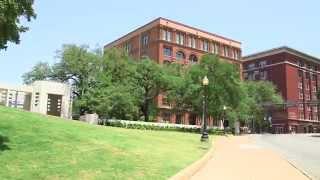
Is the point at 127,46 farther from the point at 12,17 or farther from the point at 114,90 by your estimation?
the point at 12,17

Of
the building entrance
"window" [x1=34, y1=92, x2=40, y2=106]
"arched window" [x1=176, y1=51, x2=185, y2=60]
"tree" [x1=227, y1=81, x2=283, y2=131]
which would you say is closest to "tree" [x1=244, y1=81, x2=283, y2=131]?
"tree" [x1=227, y1=81, x2=283, y2=131]

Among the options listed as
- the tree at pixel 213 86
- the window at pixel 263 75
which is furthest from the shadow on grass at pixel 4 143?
the window at pixel 263 75

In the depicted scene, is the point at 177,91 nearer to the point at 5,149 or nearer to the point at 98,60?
the point at 98,60

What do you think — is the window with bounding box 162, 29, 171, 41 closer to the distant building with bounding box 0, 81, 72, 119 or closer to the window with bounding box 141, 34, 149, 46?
the window with bounding box 141, 34, 149, 46

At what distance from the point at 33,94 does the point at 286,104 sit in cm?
7627

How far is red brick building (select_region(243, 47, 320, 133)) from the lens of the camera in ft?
398

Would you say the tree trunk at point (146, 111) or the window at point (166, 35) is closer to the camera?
the tree trunk at point (146, 111)

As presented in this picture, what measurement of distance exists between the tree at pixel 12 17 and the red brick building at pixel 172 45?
74.1m

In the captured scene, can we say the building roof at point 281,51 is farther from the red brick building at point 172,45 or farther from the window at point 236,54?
the red brick building at point 172,45

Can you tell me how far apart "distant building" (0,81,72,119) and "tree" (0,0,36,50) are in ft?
113

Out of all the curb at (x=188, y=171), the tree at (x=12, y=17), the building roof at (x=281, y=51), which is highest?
the building roof at (x=281, y=51)

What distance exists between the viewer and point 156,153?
59.7ft

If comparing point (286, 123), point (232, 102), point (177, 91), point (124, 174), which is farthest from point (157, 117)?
point (124, 174)

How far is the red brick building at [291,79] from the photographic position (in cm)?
12138
